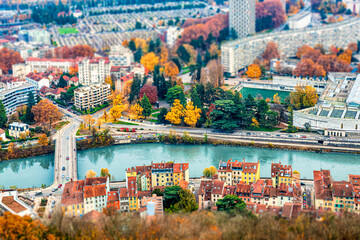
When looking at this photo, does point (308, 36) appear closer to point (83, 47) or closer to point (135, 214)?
point (83, 47)

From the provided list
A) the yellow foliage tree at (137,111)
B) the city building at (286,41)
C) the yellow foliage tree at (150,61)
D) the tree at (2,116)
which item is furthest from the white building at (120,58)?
the tree at (2,116)

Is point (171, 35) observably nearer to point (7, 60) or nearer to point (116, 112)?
point (7, 60)

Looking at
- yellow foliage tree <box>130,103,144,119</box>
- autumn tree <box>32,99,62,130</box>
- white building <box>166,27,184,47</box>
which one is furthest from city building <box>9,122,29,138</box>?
white building <box>166,27,184,47</box>

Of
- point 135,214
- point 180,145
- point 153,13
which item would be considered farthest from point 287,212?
point 153,13

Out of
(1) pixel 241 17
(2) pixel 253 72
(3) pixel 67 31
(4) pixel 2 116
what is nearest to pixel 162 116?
(4) pixel 2 116

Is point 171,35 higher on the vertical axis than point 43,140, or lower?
higher

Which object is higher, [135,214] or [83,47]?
[83,47]

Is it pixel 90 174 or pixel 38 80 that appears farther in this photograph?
pixel 38 80
